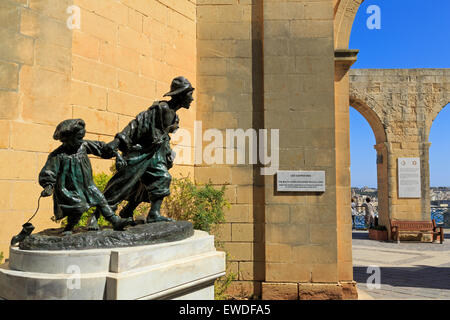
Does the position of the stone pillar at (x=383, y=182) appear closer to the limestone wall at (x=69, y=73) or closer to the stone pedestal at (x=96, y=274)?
the limestone wall at (x=69, y=73)

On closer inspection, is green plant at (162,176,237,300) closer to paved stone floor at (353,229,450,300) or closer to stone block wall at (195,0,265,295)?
stone block wall at (195,0,265,295)

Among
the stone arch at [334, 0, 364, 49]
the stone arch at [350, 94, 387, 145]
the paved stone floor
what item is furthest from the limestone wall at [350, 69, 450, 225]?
the stone arch at [334, 0, 364, 49]

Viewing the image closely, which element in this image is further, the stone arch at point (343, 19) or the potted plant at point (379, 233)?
the potted plant at point (379, 233)

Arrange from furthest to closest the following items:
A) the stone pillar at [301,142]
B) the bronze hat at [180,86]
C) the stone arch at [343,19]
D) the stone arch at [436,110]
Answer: the stone arch at [436,110], the stone arch at [343,19], the stone pillar at [301,142], the bronze hat at [180,86]

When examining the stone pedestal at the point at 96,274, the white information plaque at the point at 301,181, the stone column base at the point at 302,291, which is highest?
the white information plaque at the point at 301,181

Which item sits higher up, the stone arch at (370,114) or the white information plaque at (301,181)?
the stone arch at (370,114)

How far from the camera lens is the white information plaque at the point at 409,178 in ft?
39.7

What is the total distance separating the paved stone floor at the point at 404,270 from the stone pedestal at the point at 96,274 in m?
3.93

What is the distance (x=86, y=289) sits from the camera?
204 cm

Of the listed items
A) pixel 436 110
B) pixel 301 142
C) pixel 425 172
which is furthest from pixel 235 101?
pixel 436 110

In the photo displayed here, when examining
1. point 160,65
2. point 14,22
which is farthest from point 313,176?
point 14,22

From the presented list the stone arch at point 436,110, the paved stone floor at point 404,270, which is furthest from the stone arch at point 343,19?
the stone arch at point 436,110

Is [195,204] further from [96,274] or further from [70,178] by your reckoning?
[96,274]

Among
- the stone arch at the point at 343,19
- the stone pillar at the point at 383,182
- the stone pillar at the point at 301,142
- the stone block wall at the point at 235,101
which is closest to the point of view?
the stone pillar at the point at 301,142
